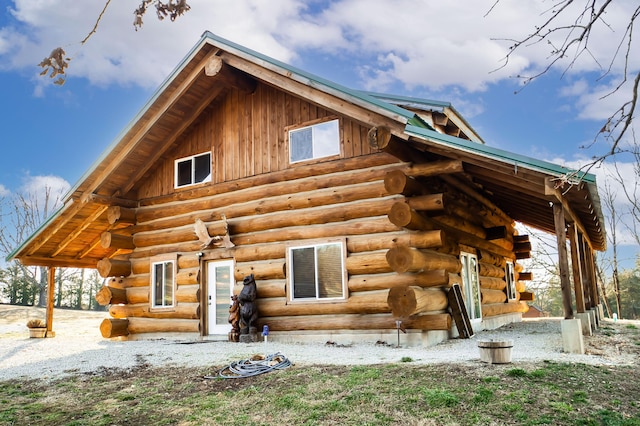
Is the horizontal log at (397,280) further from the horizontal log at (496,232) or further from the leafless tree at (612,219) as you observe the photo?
the leafless tree at (612,219)

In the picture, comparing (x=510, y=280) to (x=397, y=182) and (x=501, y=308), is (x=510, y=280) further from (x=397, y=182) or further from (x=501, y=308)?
(x=397, y=182)

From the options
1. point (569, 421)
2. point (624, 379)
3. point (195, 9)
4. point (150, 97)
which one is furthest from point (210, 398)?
point (150, 97)

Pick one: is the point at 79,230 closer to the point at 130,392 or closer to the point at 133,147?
the point at 133,147

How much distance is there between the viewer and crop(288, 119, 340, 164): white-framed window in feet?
41.3

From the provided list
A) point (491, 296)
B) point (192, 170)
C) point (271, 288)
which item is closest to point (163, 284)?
point (192, 170)

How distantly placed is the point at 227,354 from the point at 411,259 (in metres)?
4.16

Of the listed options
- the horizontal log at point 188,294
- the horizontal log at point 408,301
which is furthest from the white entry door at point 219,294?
the horizontal log at point 408,301

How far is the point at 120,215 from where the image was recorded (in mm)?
15344

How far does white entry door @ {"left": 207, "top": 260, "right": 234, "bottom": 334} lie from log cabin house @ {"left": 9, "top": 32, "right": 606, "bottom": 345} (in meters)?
0.04

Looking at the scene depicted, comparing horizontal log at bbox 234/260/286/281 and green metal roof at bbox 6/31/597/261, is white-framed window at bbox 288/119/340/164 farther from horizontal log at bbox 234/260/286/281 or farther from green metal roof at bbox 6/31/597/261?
horizontal log at bbox 234/260/286/281

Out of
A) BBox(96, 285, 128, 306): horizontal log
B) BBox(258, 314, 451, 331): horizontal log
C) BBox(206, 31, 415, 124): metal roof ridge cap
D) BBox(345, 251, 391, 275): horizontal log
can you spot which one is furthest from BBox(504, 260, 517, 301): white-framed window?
BBox(96, 285, 128, 306): horizontal log

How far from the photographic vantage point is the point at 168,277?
49.2 ft

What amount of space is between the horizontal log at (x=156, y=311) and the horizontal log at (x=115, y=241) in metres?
1.85

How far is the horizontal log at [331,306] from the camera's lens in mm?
11281
